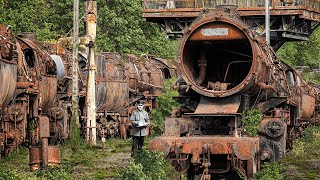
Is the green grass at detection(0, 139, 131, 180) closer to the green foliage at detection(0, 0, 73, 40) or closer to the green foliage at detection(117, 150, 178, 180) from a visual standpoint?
the green foliage at detection(117, 150, 178, 180)

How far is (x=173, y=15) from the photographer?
27.1 meters

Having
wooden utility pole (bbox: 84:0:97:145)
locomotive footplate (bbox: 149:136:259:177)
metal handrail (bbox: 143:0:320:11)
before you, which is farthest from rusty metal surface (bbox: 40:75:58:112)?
metal handrail (bbox: 143:0:320:11)

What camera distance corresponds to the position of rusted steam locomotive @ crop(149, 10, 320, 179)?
46.3 ft

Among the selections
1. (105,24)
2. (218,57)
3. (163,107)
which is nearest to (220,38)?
(218,57)

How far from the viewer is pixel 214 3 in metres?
27.1

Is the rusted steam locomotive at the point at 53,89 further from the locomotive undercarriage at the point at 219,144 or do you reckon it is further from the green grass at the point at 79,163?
the locomotive undercarriage at the point at 219,144

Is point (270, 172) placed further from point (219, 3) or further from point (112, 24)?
point (112, 24)

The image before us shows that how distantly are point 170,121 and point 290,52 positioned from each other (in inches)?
1481

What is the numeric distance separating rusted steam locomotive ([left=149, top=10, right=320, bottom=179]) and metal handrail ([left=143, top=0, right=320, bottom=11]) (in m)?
9.79

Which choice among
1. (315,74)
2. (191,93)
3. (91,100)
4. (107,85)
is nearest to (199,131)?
(191,93)

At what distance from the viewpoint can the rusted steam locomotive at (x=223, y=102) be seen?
46.3 ft

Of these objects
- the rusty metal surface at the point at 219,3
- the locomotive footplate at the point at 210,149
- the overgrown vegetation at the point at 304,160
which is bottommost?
the overgrown vegetation at the point at 304,160

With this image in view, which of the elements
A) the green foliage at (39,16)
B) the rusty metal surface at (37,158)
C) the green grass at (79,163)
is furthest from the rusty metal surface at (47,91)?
the green foliage at (39,16)

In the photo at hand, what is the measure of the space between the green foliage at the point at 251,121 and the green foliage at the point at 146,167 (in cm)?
147
